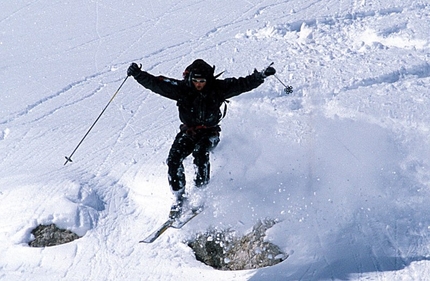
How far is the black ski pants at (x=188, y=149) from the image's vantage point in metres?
6.83

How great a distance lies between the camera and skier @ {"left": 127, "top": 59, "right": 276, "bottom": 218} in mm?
6504

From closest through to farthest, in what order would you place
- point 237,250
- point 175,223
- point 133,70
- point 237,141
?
1. point 237,250
2. point 133,70
3. point 175,223
4. point 237,141

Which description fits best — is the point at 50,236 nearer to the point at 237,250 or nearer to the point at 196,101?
the point at 237,250

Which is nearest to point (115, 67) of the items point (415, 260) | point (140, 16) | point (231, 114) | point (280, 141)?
point (140, 16)

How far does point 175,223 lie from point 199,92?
5.55 ft

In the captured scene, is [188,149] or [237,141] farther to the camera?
[237,141]

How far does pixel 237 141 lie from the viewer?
27.7 feet

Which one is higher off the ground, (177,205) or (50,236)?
(50,236)

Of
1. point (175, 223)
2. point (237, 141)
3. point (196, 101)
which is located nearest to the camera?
point (196, 101)

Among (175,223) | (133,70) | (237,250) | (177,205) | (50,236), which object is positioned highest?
(133,70)

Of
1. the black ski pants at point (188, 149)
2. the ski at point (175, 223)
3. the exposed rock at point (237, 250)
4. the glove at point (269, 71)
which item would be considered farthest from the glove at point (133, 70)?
the exposed rock at point (237, 250)

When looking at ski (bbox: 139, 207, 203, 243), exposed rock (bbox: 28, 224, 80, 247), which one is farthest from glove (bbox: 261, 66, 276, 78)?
exposed rock (bbox: 28, 224, 80, 247)

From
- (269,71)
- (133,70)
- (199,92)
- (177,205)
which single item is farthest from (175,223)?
(269,71)

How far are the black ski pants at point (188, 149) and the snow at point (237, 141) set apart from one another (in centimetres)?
46
